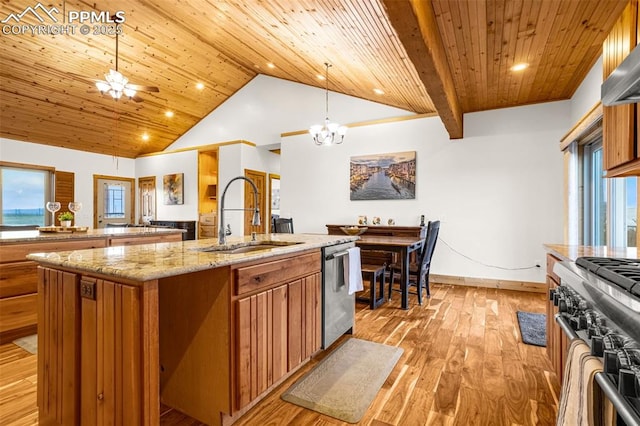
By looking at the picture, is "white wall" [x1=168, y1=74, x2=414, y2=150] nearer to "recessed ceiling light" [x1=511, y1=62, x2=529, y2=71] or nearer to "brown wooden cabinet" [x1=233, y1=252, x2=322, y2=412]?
"recessed ceiling light" [x1=511, y1=62, x2=529, y2=71]

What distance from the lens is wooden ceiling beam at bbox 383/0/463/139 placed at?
6.27ft

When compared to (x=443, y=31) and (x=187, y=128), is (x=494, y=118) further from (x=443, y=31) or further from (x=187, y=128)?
(x=187, y=128)

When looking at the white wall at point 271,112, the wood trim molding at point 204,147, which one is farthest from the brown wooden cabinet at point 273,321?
the wood trim molding at point 204,147

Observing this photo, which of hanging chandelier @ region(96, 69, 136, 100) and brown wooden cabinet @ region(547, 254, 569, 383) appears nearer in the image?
brown wooden cabinet @ region(547, 254, 569, 383)

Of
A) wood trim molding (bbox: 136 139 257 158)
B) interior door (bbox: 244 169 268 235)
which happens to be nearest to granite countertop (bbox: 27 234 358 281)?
interior door (bbox: 244 169 268 235)

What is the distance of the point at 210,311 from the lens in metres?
1.61

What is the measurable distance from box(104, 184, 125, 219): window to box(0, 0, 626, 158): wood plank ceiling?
3.66ft

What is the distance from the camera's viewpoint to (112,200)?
8289mm

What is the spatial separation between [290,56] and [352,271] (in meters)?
3.53

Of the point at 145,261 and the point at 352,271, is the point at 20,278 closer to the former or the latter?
the point at 145,261

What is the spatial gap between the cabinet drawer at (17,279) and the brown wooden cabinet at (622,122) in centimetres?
417

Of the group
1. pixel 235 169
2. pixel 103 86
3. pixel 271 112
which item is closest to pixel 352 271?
pixel 103 86

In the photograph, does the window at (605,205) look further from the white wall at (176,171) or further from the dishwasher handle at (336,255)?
the white wall at (176,171)

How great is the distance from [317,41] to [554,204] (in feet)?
12.8
